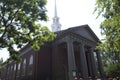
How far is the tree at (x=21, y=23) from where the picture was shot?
1117cm

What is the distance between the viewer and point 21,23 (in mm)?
12000

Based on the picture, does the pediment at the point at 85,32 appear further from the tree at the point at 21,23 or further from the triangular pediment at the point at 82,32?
the tree at the point at 21,23

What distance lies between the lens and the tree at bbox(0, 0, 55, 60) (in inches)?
440

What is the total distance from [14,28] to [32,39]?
72.3 inches

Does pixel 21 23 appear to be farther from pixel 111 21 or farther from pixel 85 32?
pixel 85 32

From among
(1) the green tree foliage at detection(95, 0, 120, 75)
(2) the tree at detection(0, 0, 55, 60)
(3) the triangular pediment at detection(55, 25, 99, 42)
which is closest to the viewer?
(1) the green tree foliage at detection(95, 0, 120, 75)

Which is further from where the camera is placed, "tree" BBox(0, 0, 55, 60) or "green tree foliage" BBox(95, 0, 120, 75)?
"tree" BBox(0, 0, 55, 60)

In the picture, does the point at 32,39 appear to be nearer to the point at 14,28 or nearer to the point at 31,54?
the point at 14,28

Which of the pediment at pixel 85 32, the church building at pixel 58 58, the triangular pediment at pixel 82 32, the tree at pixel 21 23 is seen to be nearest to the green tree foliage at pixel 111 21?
the tree at pixel 21 23

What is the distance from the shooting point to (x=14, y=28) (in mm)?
11805

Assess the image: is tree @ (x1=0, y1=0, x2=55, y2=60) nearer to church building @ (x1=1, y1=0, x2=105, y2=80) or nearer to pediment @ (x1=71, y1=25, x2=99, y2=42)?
church building @ (x1=1, y1=0, x2=105, y2=80)

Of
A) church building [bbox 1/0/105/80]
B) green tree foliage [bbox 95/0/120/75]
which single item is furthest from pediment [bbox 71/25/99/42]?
green tree foliage [bbox 95/0/120/75]

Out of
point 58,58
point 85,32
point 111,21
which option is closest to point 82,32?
point 85,32

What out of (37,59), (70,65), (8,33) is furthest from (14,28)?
(37,59)
